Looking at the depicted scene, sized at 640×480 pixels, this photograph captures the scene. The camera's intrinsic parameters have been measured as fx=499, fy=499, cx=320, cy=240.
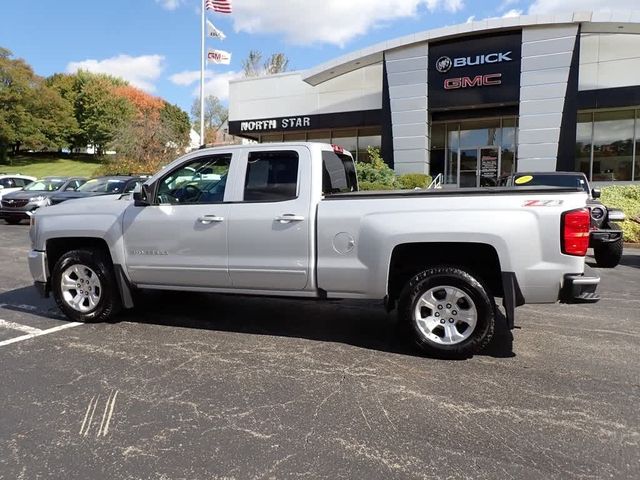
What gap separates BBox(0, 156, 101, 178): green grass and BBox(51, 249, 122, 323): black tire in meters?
57.6

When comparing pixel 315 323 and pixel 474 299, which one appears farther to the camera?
pixel 315 323

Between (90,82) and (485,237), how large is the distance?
85775 millimetres

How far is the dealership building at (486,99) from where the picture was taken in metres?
18.9

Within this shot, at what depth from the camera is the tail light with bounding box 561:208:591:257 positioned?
400 centimetres

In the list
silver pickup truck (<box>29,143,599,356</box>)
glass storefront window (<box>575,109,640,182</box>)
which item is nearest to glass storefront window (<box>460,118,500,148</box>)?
glass storefront window (<box>575,109,640,182</box>)

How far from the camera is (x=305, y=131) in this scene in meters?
26.0

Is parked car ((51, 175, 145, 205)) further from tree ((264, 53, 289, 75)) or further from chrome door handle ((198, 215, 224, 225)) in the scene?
tree ((264, 53, 289, 75))

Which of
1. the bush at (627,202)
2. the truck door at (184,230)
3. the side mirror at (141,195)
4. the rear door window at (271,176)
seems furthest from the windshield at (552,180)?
the side mirror at (141,195)

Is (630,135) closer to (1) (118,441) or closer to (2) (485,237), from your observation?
(2) (485,237)

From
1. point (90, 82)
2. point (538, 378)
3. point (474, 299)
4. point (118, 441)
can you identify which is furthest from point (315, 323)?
point (90, 82)

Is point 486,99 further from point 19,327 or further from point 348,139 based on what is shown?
point 19,327

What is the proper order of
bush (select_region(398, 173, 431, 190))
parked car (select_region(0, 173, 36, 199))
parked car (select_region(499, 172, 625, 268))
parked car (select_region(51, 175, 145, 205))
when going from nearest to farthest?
1. parked car (select_region(499, 172, 625, 268))
2. parked car (select_region(51, 175, 145, 205))
3. bush (select_region(398, 173, 431, 190))
4. parked car (select_region(0, 173, 36, 199))

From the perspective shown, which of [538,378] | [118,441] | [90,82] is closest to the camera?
[118,441]

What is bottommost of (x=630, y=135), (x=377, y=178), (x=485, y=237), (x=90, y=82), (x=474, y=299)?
(x=474, y=299)
